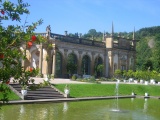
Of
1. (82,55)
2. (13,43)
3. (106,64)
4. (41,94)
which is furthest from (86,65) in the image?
(13,43)

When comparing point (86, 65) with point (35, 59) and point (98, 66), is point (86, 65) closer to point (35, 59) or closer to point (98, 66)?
point (98, 66)

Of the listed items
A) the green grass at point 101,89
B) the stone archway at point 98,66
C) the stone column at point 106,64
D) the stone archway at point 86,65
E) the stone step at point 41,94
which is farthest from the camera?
the stone column at point 106,64

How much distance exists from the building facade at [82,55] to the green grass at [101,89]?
1035 cm

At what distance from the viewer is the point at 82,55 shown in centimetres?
4488

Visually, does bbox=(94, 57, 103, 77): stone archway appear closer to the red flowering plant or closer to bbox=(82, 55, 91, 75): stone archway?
bbox=(82, 55, 91, 75): stone archway

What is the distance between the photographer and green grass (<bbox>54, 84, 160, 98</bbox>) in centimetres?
2685

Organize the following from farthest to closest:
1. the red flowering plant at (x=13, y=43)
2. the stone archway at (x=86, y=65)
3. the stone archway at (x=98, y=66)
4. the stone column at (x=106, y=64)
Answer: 1. the stone column at (x=106, y=64)
2. the stone archway at (x=86, y=65)
3. the stone archway at (x=98, y=66)
4. the red flowering plant at (x=13, y=43)

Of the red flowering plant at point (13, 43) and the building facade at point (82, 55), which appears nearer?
the red flowering plant at point (13, 43)

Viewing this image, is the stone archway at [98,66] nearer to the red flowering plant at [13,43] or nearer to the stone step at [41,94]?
the stone step at [41,94]

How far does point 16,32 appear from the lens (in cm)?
654

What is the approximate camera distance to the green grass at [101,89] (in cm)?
2685

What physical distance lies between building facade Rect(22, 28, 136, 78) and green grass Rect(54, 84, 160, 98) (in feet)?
34.0

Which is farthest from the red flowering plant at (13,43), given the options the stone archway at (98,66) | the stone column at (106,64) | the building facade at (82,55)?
the stone column at (106,64)

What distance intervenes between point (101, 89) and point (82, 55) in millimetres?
15111
